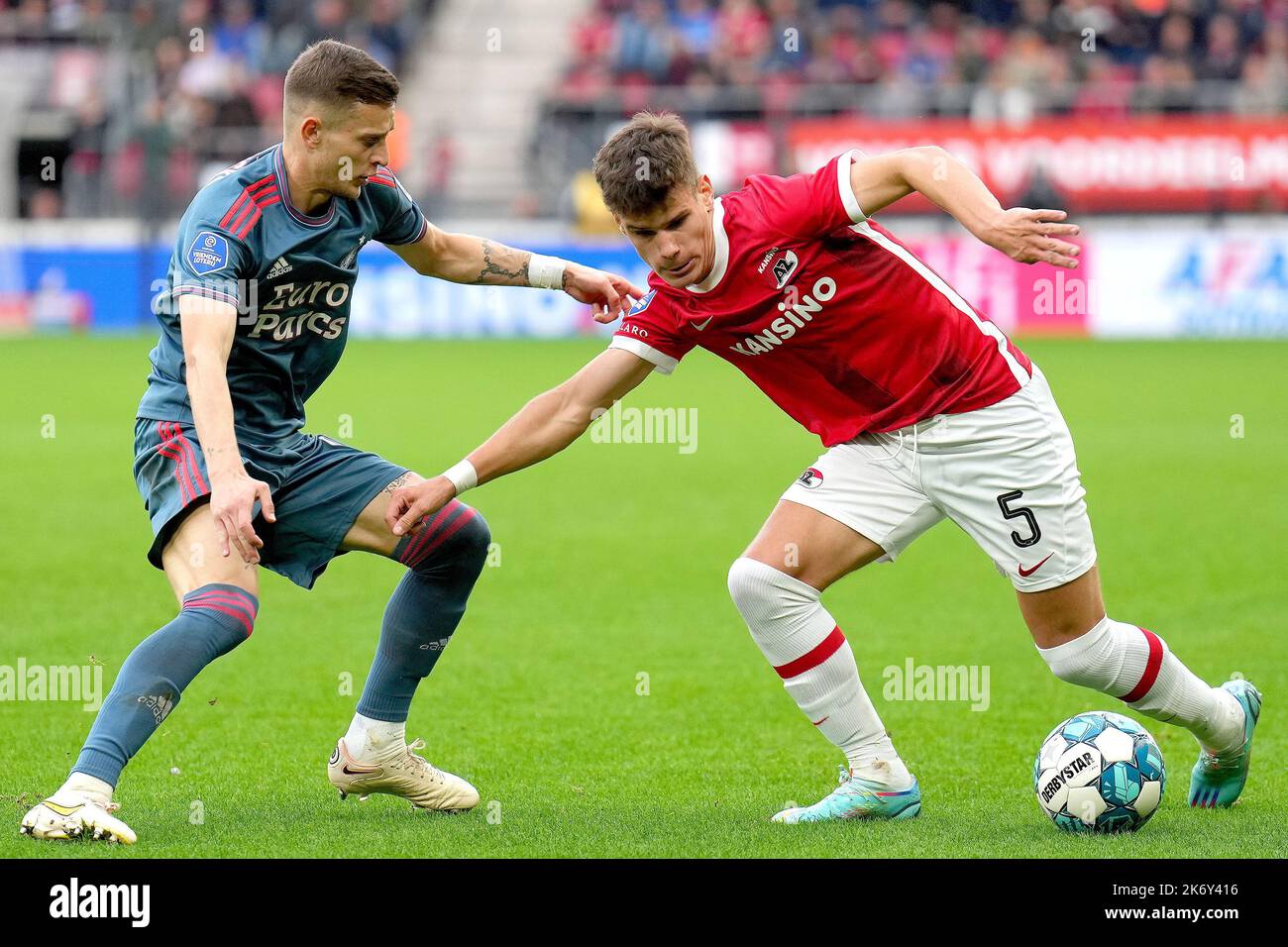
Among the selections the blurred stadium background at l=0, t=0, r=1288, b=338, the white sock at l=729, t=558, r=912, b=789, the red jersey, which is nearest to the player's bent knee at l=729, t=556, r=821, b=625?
the white sock at l=729, t=558, r=912, b=789

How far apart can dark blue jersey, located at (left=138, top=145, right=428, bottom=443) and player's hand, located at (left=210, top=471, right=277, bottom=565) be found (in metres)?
0.53

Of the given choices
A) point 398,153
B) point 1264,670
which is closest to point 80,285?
point 398,153

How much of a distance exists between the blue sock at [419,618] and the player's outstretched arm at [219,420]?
85 cm

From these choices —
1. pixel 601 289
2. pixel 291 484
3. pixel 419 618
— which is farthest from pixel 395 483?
pixel 601 289

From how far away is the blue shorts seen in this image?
502 centimetres

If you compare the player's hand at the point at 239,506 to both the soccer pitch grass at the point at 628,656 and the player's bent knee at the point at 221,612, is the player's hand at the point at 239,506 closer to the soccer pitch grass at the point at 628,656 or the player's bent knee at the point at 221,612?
the player's bent knee at the point at 221,612

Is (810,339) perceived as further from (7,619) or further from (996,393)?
(7,619)

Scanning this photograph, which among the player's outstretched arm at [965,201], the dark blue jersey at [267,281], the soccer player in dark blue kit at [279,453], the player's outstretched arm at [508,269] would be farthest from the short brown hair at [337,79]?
the player's outstretched arm at [965,201]

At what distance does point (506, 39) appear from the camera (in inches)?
1272

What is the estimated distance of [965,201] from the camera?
4617 mm

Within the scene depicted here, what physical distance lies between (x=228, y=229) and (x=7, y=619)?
4.21 metres

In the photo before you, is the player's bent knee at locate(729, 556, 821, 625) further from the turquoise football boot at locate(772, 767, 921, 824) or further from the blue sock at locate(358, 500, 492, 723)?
the blue sock at locate(358, 500, 492, 723)

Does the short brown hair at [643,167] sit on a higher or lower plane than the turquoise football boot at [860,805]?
higher

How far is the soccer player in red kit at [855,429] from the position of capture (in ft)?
16.3
